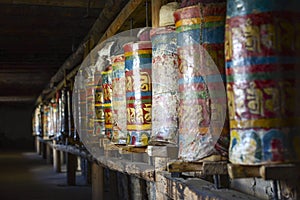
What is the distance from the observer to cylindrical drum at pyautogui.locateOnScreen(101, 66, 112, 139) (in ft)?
11.1

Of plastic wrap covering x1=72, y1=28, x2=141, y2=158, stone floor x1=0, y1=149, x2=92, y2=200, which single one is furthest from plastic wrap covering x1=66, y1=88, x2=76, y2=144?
stone floor x1=0, y1=149, x2=92, y2=200

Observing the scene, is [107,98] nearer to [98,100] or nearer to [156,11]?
[98,100]

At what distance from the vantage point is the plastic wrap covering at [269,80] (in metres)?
1.36

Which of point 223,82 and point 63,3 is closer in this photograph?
point 223,82

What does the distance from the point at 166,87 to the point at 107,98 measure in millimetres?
1416

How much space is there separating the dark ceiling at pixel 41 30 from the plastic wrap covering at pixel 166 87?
2434 mm

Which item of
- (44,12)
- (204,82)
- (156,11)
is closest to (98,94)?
(44,12)

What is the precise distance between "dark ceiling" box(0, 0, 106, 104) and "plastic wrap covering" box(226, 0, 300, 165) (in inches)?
126

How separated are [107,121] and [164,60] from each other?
1.38m

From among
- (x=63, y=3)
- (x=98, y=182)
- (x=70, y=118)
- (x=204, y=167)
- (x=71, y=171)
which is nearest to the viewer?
(x=204, y=167)

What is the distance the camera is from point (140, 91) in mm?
2514

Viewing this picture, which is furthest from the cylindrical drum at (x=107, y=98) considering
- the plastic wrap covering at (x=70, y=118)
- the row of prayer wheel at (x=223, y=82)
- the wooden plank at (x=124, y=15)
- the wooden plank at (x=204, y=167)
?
the plastic wrap covering at (x=70, y=118)

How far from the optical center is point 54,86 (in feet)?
31.1

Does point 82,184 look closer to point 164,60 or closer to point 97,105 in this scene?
point 97,105
